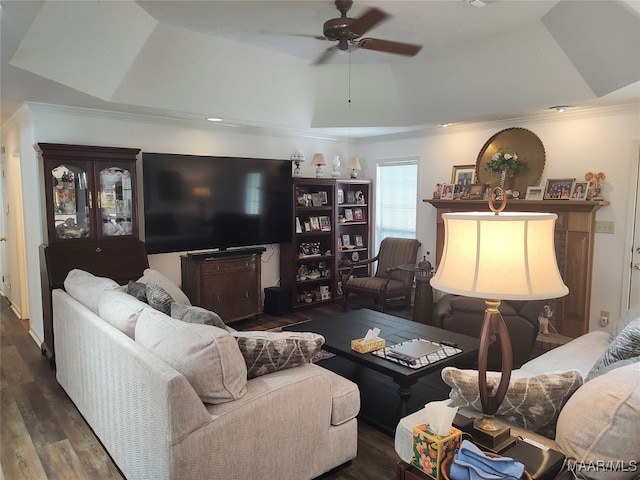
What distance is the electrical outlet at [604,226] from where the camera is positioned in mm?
4297

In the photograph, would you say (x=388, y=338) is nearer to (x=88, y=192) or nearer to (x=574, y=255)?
(x=574, y=255)

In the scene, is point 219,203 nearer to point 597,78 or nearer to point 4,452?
point 4,452

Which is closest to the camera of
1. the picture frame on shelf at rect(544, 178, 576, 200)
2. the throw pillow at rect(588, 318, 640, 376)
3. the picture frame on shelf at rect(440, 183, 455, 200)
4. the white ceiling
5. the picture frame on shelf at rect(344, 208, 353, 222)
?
the throw pillow at rect(588, 318, 640, 376)

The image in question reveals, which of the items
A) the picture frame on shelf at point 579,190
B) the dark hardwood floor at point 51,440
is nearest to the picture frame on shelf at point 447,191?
the picture frame on shelf at point 579,190

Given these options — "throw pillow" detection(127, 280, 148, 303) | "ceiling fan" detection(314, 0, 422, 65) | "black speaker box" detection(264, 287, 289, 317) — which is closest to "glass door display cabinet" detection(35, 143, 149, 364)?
"throw pillow" detection(127, 280, 148, 303)

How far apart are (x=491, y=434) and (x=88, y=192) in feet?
12.9

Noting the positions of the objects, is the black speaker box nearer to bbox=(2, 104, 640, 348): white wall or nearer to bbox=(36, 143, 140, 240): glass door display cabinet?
bbox=(2, 104, 640, 348): white wall

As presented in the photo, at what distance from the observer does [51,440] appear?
2.73 m

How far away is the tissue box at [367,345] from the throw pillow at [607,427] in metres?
1.52

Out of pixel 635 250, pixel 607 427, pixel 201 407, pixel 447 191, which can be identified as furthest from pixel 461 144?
pixel 201 407

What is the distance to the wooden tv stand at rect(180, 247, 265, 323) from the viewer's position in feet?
15.5

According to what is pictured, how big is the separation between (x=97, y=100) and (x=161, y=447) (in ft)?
10.7

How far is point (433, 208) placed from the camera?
231 inches

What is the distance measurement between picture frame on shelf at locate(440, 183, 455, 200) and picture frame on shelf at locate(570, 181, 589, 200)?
1.38m
